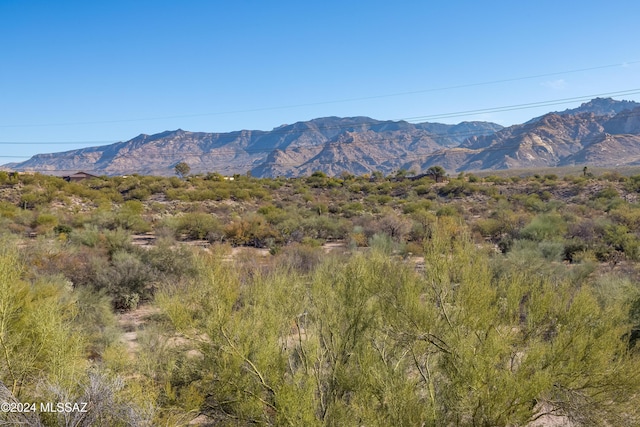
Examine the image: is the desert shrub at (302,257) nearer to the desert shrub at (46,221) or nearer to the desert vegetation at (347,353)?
the desert vegetation at (347,353)

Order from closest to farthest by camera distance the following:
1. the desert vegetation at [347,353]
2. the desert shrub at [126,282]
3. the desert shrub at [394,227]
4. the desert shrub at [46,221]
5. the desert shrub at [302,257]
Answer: the desert vegetation at [347,353], the desert shrub at [126,282], the desert shrub at [302,257], the desert shrub at [46,221], the desert shrub at [394,227]

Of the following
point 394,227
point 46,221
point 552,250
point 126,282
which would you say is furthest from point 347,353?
point 46,221

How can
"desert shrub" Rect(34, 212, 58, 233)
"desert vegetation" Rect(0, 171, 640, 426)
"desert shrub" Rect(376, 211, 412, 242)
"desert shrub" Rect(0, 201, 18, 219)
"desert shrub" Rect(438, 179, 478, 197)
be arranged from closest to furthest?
"desert vegetation" Rect(0, 171, 640, 426), "desert shrub" Rect(34, 212, 58, 233), "desert shrub" Rect(376, 211, 412, 242), "desert shrub" Rect(0, 201, 18, 219), "desert shrub" Rect(438, 179, 478, 197)

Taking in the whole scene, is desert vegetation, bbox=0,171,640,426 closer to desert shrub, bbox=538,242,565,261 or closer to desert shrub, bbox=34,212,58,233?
desert shrub, bbox=538,242,565,261

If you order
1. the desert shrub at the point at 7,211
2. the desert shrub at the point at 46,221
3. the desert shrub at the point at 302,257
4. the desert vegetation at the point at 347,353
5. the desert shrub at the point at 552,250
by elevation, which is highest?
the desert shrub at the point at 7,211

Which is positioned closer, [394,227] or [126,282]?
[126,282]

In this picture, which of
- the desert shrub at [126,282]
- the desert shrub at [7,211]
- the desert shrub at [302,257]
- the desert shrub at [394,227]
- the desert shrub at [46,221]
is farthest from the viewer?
the desert shrub at [7,211]

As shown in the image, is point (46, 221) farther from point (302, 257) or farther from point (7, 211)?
point (302, 257)

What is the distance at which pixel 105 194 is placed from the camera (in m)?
38.7

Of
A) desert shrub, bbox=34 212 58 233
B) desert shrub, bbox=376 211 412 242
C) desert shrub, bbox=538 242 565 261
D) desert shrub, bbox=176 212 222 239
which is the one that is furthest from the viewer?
desert shrub, bbox=176 212 222 239

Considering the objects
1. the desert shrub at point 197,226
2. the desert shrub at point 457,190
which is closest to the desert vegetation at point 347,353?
the desert shrub at point 197,226

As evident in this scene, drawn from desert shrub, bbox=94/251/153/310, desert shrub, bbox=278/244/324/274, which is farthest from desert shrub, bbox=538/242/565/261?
desert shrub, bbox=94/251/153/310

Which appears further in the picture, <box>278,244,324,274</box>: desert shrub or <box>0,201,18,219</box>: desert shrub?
<box>0,201,18,219</box>: desert shrub

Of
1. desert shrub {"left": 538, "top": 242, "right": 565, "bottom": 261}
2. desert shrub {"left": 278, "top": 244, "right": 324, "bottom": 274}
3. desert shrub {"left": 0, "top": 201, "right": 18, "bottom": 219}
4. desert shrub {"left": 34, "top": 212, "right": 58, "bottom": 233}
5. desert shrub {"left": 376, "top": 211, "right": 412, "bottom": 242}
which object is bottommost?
desert shrub {"left": 538, "top": 242, "right": 565, "bottom": 261}
